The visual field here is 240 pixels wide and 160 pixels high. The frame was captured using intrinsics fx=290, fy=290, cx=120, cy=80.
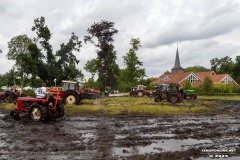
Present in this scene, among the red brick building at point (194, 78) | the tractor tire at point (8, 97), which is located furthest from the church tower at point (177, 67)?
the tractor tire at point (8, 97)

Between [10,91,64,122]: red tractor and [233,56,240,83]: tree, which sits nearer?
[10,91,64,122]: red tractor

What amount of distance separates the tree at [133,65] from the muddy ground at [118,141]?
43262 mm

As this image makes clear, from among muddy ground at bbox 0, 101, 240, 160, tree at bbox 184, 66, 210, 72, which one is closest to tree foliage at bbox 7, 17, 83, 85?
muddy ground at bbox 0, 101, 240, 160

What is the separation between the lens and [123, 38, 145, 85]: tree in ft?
185

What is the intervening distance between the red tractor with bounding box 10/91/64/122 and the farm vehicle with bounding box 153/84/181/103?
14.5m

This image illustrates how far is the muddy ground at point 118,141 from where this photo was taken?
770cm

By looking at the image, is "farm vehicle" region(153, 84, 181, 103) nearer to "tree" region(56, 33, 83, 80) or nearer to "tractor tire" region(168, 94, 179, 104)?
"tractor tire" region(168, 94, 179, 104)

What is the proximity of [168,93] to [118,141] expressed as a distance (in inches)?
741

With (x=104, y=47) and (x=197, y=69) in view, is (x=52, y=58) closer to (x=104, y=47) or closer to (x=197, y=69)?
(x=104, y=47)

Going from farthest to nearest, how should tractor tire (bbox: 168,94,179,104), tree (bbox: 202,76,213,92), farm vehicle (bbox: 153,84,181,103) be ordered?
tree (bbox: 202,76,213,92)
farm vehicle (bbox: 153,84,181,103)
tractor tire (bbox: 168,94,179,104)

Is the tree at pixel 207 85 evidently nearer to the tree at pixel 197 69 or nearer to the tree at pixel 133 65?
the tree at pixel 133 65

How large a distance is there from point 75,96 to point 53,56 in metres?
20.3

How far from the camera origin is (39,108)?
13789 mm

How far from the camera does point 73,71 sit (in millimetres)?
40906
